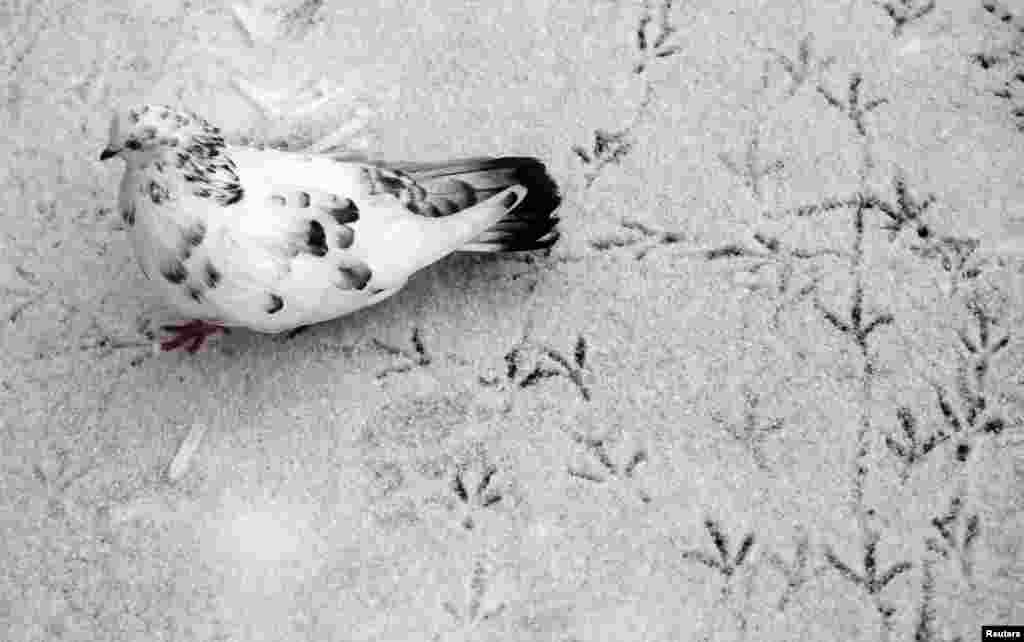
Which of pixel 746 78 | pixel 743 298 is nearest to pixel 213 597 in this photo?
pixel 743 298

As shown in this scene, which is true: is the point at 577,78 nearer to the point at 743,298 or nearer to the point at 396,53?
the point at 396,53

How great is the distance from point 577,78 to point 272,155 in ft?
1.56

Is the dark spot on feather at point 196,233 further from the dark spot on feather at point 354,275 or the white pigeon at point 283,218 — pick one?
the dark spot on feather at point 354,275

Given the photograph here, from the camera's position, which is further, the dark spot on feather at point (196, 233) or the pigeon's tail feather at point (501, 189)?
the pigeon's tail feather at point (501, 189)

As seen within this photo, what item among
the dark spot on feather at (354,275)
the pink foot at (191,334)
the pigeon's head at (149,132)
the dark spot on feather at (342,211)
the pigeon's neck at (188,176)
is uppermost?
the pigeon's head at (149,132)

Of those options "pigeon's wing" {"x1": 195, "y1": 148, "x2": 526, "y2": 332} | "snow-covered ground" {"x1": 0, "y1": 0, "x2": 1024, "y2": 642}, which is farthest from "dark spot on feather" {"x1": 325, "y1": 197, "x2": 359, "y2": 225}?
"snow-covered ground" {"x1": 0, "y1": 0, "x2": 1024, "y2": 642}

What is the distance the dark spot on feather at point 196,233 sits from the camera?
1.08m

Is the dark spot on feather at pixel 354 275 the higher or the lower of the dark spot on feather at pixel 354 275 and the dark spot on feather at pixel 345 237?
the lower

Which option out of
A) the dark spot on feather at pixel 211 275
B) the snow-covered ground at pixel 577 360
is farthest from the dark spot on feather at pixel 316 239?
the snow-covered ground at pixel 577 360

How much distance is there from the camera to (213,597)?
1.16 meters

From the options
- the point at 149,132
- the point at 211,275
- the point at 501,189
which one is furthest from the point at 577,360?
the point at 149,132

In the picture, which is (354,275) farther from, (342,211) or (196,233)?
(196,233)

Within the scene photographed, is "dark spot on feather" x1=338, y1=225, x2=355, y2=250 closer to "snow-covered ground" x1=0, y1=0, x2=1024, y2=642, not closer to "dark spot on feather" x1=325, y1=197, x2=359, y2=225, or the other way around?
"dark spot on feather" x1=325, y1=197, x2=359, y2=225

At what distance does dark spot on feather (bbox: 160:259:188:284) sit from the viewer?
1093mm
